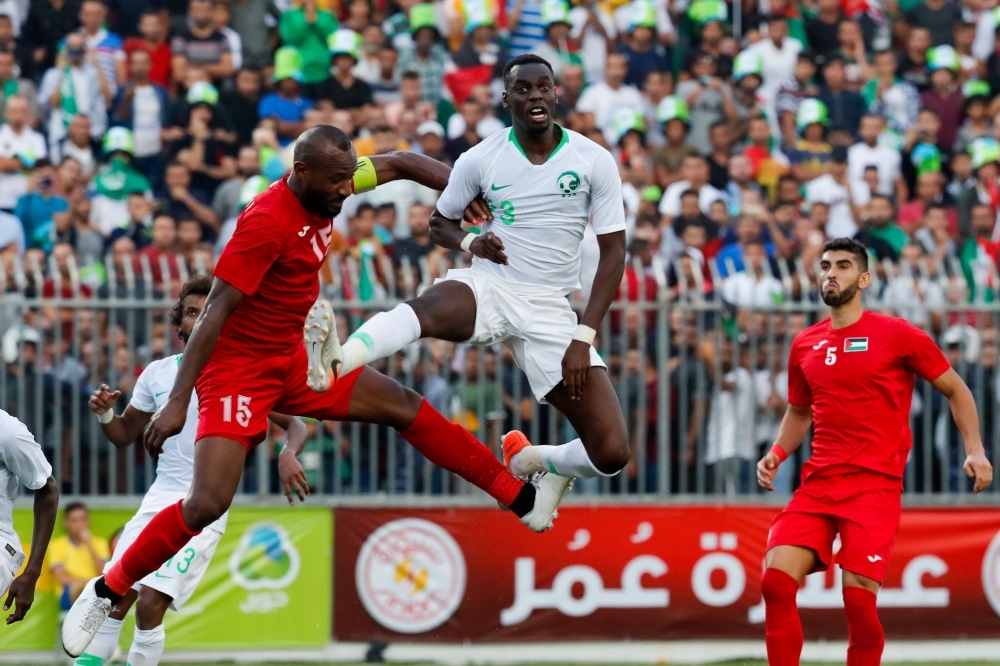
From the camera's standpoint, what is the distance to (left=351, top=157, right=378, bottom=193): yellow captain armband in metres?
8.57

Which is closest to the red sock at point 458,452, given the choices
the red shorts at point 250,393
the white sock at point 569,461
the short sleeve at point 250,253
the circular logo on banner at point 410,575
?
the white sock at point 569,461

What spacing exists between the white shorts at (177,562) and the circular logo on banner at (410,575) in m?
2.91

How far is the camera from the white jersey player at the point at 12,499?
8.20 m

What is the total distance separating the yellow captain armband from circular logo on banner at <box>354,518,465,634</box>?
4.64 metres

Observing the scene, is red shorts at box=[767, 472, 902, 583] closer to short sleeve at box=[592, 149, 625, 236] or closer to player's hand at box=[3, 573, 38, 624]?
short sleeve at box=[592, 149, 625, 236]

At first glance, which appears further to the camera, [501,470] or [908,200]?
[908,200]

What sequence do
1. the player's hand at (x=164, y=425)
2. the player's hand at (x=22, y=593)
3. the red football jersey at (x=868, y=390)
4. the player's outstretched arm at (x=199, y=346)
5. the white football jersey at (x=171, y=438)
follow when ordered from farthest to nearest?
the white football jersey at (x=171, y=438), the red football jersey at (x=868, y=390), the player's hand at (x=22, y=593), the player's outstretched arm at (x=199, y=346), the player's hand at (x=164, y=425)

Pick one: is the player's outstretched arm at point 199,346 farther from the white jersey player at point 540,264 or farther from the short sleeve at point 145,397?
the short sleeve at point 145,397

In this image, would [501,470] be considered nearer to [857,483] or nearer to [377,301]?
[857,483]

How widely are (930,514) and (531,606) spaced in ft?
11.0

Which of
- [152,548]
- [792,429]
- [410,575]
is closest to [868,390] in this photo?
[792,429]

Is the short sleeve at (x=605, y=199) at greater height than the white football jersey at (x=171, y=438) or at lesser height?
greater

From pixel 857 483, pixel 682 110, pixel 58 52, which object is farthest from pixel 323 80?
pixel 857 483

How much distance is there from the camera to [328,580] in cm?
1259
